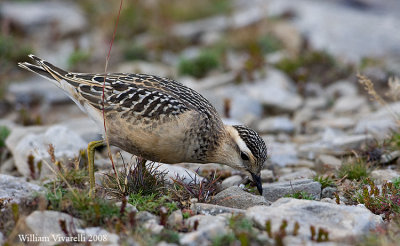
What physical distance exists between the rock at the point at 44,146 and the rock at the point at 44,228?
2.91 metres

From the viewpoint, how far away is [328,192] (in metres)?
7.36

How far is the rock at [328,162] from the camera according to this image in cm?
852

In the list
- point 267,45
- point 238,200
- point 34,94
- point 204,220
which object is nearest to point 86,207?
point 204,220

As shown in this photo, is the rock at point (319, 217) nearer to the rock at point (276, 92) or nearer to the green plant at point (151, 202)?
the green plant at point (151, 202)

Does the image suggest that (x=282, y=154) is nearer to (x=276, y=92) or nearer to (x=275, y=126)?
(x=275, y=126)

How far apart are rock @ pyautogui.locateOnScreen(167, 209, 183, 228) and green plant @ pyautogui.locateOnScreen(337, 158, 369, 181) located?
3008 millimetres

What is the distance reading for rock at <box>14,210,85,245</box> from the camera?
5297 mm

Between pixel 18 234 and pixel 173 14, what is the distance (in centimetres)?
1363

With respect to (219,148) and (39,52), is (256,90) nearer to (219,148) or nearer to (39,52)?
(219,148)

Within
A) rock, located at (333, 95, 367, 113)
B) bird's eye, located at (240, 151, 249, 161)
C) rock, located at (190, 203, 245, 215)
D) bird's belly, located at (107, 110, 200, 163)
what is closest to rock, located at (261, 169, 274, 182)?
bird's eye, located at (240, 151, 249, 161)

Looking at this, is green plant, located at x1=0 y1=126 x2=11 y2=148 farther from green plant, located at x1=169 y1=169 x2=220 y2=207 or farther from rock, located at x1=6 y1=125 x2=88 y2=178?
green plant, located at x1=169 y1=169 x2=220 y2=207

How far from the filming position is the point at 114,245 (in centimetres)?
510

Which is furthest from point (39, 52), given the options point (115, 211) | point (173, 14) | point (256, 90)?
point (115, 211)

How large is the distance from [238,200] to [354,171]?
2.16 metres
